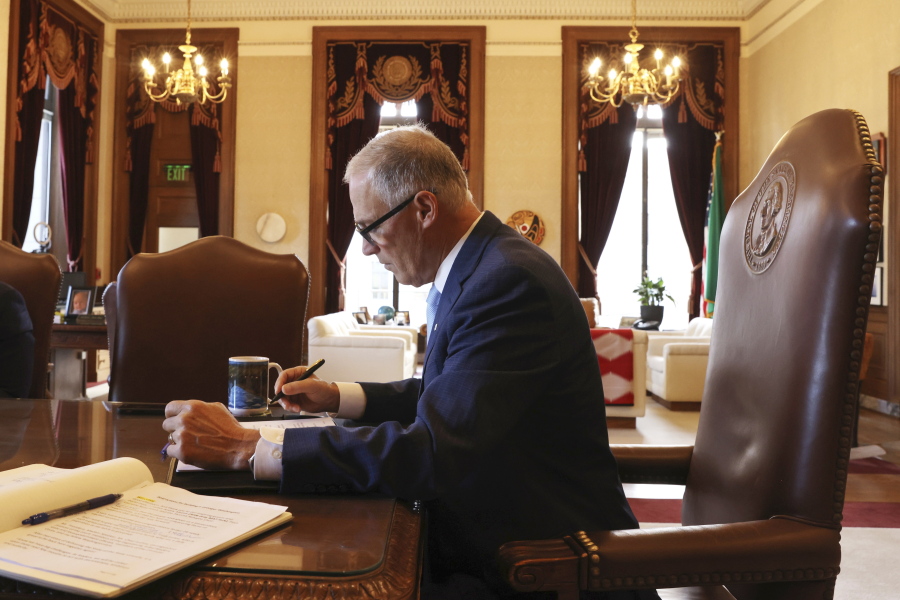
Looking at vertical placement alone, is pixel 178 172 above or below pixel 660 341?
above

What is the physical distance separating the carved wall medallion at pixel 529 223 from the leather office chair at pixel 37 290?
6.22m

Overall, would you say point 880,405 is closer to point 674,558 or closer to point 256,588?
point 674,558

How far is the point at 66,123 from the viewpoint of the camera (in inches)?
→ 294

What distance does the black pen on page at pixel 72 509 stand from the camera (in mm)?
738

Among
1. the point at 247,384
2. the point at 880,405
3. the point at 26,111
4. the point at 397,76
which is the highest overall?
the point at 397,76

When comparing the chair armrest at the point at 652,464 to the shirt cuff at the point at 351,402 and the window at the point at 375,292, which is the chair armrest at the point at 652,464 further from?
the window at the point at 375,292

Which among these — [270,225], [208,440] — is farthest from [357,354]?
[208,440]

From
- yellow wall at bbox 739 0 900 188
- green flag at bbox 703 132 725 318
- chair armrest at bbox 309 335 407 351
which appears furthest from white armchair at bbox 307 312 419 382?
yellow wall at bbox 739 0 900 188

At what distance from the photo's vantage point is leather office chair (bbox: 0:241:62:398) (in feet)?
7.66

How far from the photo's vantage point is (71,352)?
5277mm

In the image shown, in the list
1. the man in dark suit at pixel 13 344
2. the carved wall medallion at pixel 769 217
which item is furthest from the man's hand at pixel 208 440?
the man in dark suit at pixel 13 344

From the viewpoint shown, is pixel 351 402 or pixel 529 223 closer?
pixel 351 402

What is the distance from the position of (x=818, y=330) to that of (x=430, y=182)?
67 cm

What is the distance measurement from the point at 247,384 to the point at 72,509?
0.63m
